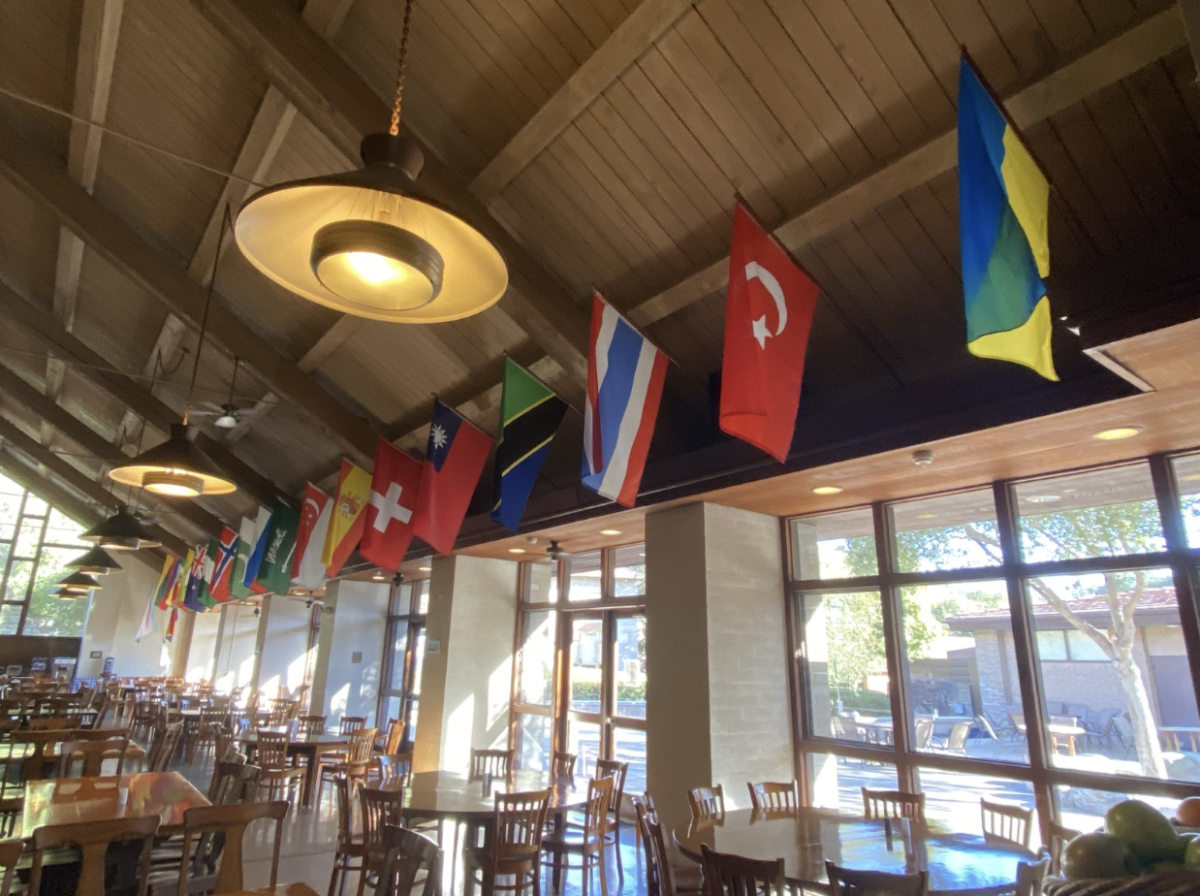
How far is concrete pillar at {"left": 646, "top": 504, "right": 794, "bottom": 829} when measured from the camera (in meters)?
5.12

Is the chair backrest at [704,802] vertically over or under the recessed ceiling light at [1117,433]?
under

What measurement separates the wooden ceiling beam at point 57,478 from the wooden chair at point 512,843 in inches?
374

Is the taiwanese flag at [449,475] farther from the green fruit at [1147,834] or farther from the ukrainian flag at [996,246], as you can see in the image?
the green fruit at [1147,834]

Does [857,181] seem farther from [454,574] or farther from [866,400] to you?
[454,574]

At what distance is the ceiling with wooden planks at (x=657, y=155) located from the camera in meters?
3.04

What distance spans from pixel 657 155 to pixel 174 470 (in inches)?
126

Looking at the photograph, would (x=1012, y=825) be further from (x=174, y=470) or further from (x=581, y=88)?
(x=174, y=470)

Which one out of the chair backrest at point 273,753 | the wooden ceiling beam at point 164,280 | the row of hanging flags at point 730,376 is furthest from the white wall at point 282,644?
the wooden ceiling beam at point 164,280

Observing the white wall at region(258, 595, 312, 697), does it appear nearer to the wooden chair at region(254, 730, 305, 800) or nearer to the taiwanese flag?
the wooden chair at region(254, 730, 305, 800)

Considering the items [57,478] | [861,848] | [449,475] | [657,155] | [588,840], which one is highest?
[57,478]

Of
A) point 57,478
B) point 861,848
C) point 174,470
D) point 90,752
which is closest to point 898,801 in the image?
point 861,848

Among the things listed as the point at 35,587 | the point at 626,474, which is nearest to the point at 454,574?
the point at 626,474

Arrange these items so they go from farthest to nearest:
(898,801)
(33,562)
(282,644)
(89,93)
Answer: (33,562)
(282,644)
(89,93)
(898,801)

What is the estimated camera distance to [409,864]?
2398 mm
